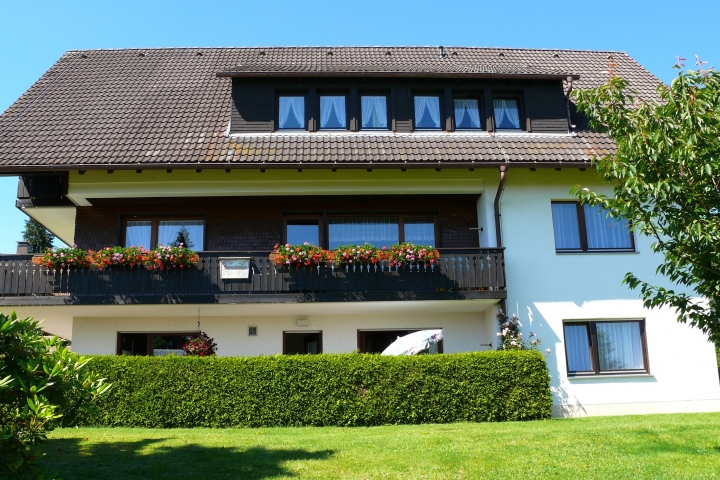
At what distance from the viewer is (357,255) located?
47.6ft

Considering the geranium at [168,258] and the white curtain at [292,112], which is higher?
the white curtain at [292,112]

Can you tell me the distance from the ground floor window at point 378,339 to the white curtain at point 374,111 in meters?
5.15

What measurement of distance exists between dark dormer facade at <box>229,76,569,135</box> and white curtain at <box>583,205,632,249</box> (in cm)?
246

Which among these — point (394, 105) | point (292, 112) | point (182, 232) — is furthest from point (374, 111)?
point (182, 232)

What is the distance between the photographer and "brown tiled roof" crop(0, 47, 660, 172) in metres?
15.2

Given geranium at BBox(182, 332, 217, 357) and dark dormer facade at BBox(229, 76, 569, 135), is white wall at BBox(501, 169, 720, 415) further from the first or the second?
geranium at BBox(182, 332, 217, 357)

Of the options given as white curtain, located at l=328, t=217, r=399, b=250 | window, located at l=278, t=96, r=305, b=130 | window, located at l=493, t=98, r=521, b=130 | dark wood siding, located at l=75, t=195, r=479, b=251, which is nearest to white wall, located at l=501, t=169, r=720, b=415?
dark wood siding, located at l=75, t=195, r=479, b=251

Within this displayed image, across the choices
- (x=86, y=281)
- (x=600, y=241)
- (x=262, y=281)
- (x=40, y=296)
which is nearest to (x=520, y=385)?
(x=600, y=241)

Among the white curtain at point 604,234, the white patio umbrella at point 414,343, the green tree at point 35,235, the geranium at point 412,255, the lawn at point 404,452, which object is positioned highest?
the green tree at point 35,235

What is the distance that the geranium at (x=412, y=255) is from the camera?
14.5 meters

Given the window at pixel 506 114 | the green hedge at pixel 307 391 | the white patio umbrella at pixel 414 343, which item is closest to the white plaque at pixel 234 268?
the green hedge at pixel 307 391

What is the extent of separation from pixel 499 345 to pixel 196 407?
21.1 feet

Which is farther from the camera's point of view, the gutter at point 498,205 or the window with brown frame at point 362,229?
the window with brown frame at point 362,229

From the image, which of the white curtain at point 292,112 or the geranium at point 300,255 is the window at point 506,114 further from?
the geranium at point 300,255
